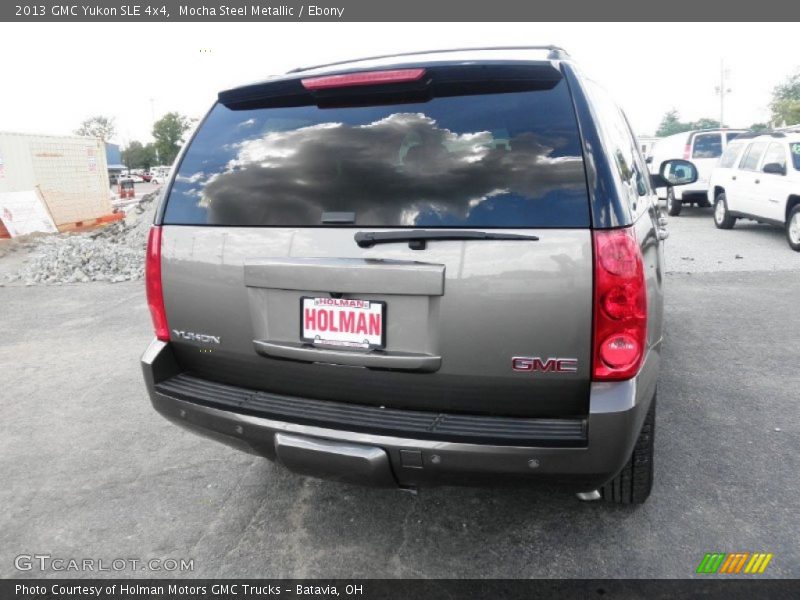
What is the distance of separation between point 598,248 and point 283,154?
129cm

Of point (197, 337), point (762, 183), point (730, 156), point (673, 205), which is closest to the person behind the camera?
point (197, 337)

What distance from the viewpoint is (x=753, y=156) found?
1216 centimetres

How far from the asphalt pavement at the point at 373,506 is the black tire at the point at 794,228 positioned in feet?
22.3

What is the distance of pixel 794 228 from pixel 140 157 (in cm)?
10713

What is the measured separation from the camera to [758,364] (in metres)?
4.95

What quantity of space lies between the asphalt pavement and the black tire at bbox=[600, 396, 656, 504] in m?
0.10

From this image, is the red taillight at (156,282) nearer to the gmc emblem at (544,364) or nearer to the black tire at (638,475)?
the gmc emblem at (544,364)

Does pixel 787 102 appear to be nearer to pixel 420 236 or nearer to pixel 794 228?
pixel 794 228

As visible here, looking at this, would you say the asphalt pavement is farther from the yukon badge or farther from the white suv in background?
the white suv in background

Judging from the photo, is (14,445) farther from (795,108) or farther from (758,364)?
(795,108)

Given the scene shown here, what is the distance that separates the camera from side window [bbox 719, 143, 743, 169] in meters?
12.9

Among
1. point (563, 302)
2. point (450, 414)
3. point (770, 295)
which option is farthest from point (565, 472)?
point (770, 295)

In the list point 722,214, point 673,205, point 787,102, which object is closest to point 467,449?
point 722,214

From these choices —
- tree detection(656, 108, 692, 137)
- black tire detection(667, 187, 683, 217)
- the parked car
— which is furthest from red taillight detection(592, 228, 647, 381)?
tree detection(656, 108, 692, 137)
